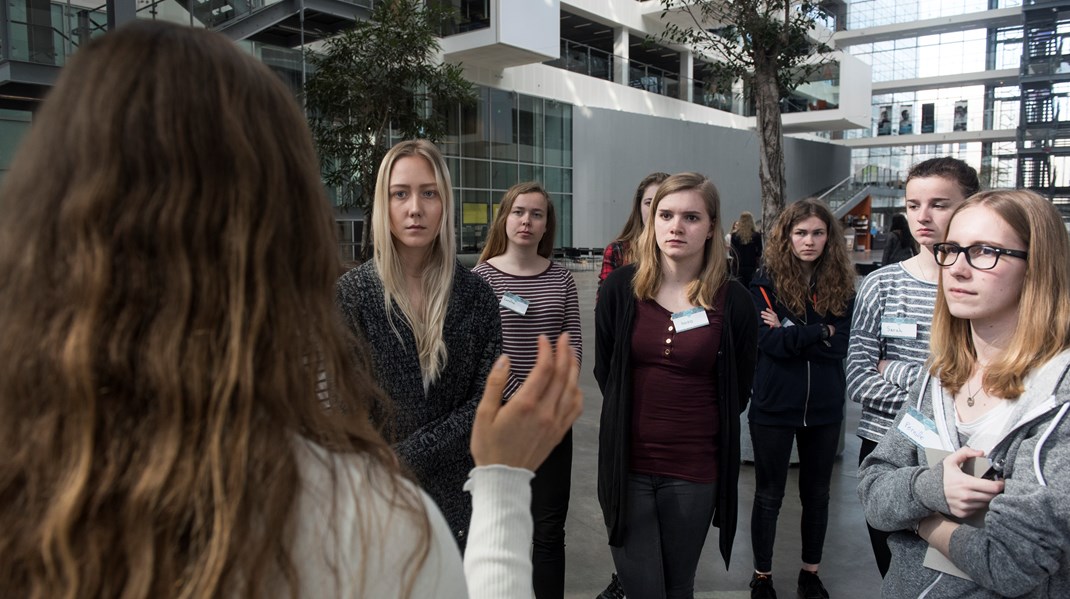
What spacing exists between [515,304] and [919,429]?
6.76 ft

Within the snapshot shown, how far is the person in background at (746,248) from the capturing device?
8.52m

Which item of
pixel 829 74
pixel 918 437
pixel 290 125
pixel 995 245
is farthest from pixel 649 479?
pixel 829 74

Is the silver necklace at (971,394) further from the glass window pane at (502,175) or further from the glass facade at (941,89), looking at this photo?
the glass facade at (941,89)

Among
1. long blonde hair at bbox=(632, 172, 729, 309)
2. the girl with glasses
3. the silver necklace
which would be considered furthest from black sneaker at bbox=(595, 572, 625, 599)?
the silver necklace

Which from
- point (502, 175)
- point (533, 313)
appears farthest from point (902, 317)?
point (502, 175)

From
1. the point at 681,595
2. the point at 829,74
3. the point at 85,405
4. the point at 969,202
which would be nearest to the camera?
the point at 85,405

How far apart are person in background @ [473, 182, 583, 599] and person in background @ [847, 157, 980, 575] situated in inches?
49.3

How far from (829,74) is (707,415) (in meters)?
29.5

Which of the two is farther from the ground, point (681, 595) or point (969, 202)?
point (969, 202)

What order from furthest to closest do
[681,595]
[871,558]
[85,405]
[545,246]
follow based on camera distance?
[545,246], [871,558], [681,595], [85,405]

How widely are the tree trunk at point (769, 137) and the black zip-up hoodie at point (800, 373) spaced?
19.6ft

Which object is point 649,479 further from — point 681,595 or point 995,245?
point 995,245

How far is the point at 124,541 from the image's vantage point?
69 centimetres

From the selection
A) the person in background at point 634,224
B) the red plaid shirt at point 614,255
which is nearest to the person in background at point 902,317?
the person in background at point 634,224
